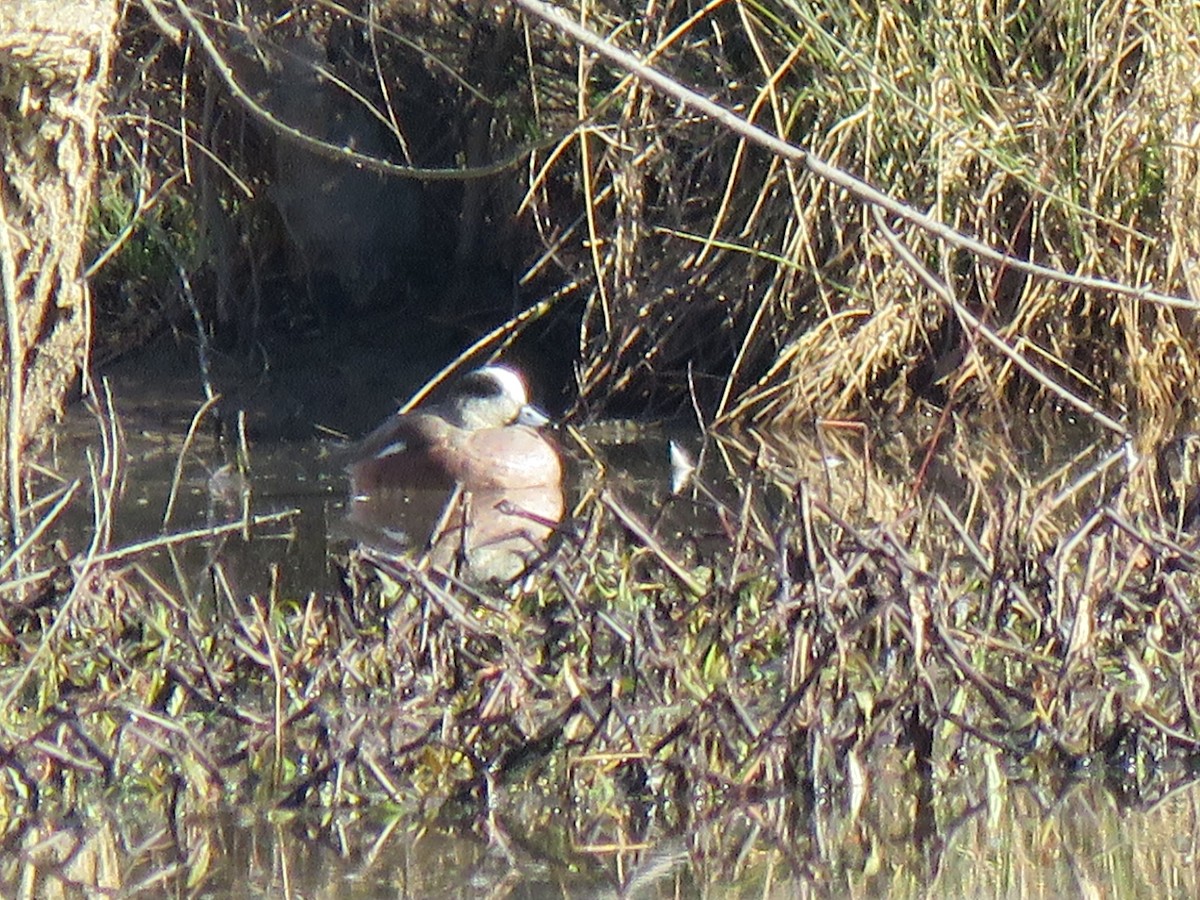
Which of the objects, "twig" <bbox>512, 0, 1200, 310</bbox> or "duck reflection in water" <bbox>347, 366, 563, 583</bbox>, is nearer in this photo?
"twig" <bbox>512, 0, 1200, 310</bbox>

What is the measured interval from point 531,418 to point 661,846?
5.03 m

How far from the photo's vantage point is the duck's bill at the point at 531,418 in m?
8.05

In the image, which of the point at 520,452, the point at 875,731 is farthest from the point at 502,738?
the point at 520,452

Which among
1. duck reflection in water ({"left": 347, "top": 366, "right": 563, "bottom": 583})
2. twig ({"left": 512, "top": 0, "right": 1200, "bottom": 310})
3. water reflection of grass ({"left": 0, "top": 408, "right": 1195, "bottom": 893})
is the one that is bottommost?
duck reflection in water ({"left": 347, "top": 366, "right": 563, "bottom": 583})

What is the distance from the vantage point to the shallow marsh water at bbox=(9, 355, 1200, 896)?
3012 millimetres

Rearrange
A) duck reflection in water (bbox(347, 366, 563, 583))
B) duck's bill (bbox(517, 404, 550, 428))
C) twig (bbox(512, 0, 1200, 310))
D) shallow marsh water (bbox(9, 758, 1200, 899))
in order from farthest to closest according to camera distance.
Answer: duck's bill (bbox(517, 404, 550, 428)) → duck reflection in water (bbox(347, 366, 563, 583)) → twig (bbox(512, 0, 1200, 310)) → shallow marsh water (bbox(9, 758, 1200, 899))

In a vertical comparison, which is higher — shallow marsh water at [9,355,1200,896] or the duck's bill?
shallow marsh water at [9,355,1200,896]

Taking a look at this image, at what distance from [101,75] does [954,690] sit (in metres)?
2.03

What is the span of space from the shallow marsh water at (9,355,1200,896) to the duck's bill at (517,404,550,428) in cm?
472

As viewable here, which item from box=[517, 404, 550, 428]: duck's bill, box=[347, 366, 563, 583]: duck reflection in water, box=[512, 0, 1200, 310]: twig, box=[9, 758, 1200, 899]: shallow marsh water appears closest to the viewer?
box=[9, 758, 1200, 899]: shallow marsh water

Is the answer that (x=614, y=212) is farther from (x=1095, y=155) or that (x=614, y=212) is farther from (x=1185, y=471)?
(x=1185, y=471)

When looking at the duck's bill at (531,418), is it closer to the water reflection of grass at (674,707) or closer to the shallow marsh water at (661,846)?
the water reflection of grass at (674,707)

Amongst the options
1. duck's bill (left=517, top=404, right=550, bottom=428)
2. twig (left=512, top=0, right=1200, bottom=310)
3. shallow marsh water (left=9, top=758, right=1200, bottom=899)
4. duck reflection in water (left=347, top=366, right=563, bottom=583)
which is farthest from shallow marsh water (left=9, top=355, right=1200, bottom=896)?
duck's bill (left=517, top=404, right=550, bottom=428)

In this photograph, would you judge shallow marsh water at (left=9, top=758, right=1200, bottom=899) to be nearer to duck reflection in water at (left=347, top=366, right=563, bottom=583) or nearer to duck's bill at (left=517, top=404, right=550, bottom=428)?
duck reflection in water at (left=347, top=366, right=563, bottom=583)
